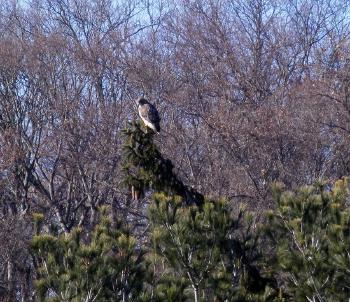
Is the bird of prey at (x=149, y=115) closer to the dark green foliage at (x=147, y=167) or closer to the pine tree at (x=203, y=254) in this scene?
Result: the dark green foliage at (x=147, y=167)

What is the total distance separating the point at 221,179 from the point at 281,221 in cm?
1244

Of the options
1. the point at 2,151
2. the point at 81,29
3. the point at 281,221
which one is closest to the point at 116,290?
the point at 281,221

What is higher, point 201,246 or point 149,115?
point 149,115

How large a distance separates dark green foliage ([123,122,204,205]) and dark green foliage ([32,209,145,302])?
1719 millimetres

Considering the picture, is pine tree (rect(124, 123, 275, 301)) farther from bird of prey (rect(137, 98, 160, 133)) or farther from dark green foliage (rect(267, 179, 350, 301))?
bird of prey (rect(137, 98, 160, 133))

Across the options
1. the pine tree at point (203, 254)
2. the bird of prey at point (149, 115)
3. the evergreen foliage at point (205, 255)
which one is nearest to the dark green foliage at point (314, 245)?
the evergreen foliage at point (205, 255)

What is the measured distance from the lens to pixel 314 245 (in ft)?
35.0

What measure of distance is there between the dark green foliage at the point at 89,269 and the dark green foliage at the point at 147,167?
172cm

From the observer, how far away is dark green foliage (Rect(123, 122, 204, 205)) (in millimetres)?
12219

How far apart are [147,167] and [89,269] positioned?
239cm

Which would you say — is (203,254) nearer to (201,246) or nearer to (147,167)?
(201,246)

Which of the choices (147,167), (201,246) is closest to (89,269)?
(201,246)

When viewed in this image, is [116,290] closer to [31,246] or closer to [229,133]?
[31,246]

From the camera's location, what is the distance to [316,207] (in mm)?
10883
